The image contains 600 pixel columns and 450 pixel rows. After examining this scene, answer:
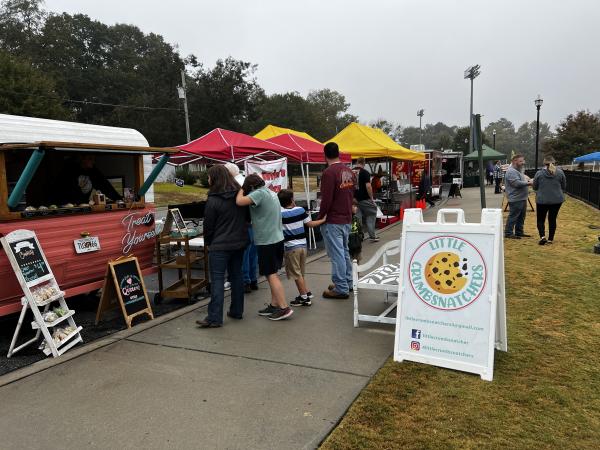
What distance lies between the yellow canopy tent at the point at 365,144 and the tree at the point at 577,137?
38686 millimetres

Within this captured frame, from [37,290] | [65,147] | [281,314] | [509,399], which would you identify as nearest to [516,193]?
[281,314]

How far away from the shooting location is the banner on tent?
27.9 ft

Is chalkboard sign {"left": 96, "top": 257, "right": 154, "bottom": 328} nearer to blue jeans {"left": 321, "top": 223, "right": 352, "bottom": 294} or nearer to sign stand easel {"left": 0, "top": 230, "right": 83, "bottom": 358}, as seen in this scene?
sign stand easel {"left": 0, "top": 230, "right": 83, "bottom": 358}

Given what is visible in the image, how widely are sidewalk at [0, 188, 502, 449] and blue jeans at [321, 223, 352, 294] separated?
2.44 ft

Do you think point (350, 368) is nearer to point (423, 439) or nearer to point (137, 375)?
point (423, 439)

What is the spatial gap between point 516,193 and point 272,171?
4854 millimetres

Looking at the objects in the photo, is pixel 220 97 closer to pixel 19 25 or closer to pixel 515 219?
pixel 19 25

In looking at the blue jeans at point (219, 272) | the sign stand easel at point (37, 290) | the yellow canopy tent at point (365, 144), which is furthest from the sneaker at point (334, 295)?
the yellow canopy tent at point (365, 144)

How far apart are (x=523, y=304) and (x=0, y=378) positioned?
528 cm

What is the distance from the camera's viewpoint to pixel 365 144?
12.4 m

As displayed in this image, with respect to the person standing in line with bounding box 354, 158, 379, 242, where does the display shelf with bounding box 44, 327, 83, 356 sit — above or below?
below

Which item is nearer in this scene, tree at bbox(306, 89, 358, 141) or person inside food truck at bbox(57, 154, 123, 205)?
person inside food truck at bbox(57, 154, 123, 205)

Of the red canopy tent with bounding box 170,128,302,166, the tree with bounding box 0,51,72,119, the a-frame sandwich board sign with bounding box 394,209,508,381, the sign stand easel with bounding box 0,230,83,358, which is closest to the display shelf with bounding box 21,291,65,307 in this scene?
the sign stand easel with bounding box 0,230,83,358

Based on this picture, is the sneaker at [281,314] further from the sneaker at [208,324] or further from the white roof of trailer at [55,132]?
the white roof of trailer at [55,132]
